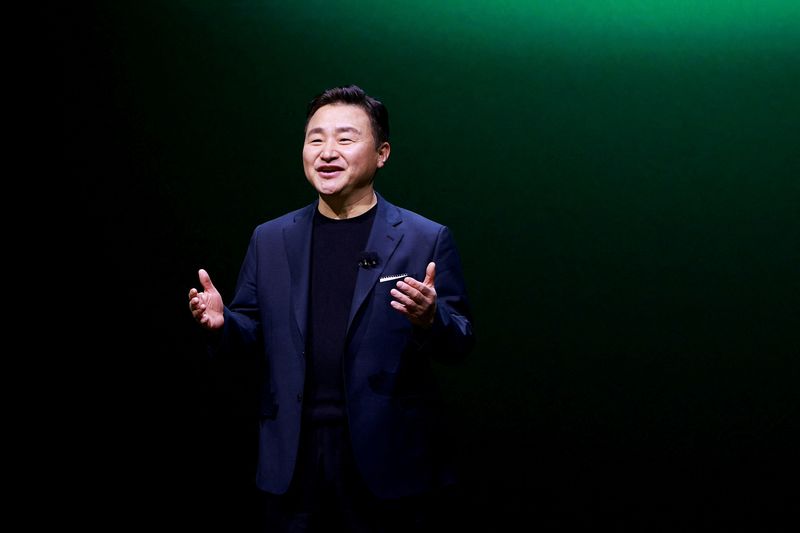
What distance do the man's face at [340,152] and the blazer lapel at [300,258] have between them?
0.28ft

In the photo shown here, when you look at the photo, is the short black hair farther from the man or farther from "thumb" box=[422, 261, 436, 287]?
"thumb" box=[422, 261, 436, 287]

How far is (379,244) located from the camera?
1.93 metres

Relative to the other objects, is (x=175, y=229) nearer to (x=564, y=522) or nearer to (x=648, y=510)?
(x=564, y=522)

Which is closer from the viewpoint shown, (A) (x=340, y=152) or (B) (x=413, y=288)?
(B) (x=413, y=288)

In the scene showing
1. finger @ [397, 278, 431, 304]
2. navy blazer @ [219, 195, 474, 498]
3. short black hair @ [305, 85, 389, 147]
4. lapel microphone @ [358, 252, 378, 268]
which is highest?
short black hair @ [305, 85, 389, 147]

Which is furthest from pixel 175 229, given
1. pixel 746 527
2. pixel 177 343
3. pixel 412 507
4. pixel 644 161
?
pixel 746 527

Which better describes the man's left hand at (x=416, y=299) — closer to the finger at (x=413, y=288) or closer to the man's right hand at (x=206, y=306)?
the finger at (x=413, y=288)

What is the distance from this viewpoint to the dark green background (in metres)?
2.94

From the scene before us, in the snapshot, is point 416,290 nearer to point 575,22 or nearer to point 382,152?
point 382,152

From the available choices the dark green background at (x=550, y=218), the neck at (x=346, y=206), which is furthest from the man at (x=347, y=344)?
the dark green background at (x=550, y=218)

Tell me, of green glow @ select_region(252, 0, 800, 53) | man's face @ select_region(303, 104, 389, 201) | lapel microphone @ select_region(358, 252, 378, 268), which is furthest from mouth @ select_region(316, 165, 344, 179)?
green glow @ select_region(252, 0, 800, 53)

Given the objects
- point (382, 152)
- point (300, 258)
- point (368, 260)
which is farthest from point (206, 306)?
point (382, 152)

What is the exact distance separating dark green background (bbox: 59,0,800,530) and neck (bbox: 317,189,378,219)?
0.98 m

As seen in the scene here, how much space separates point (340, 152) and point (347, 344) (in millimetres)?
462
